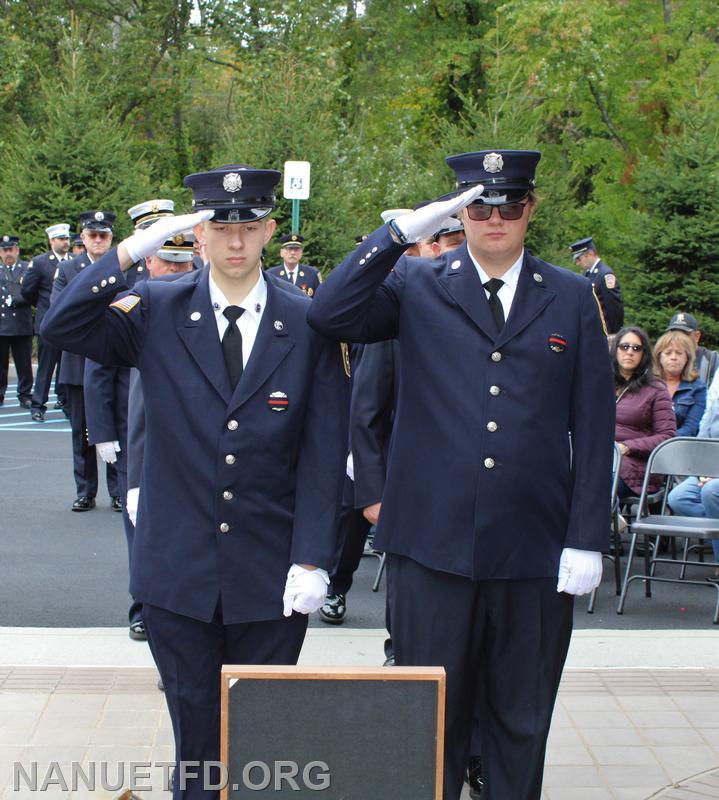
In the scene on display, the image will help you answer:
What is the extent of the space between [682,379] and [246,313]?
6022mm

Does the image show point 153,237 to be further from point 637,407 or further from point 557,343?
point 637,407

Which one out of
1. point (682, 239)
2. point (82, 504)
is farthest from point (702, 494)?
point (682, 239)

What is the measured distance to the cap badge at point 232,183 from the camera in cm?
350

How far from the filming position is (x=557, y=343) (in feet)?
12.0

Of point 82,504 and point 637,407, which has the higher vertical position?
point 637,407

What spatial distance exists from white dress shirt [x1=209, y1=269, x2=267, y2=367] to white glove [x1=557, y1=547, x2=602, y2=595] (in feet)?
3.67

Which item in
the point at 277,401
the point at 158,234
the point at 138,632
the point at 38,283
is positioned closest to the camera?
the point at 158,234

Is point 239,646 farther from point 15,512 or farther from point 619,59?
point 619,59

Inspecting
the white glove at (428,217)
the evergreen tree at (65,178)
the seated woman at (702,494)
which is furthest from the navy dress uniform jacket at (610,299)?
the white glove at (428,217)

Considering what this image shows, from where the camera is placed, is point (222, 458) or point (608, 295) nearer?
point (222, 458)

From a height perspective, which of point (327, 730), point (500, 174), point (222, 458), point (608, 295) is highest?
point (500, 174)

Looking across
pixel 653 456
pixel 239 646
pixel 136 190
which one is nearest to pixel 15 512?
pixel 653 456

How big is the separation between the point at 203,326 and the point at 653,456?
15.3ft

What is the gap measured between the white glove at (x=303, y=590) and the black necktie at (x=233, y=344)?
0.58m
